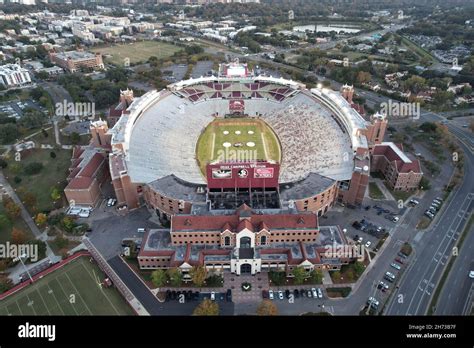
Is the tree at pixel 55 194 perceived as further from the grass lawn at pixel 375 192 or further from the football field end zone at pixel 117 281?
the grass lawn at pixel 375 192

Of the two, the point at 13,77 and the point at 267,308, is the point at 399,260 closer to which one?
the point at 267,308

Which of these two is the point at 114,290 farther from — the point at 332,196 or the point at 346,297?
the point at 332,196

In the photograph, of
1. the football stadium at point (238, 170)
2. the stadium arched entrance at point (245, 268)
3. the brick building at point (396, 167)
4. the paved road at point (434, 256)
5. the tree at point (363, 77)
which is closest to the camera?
the paved road at point (434, 256)

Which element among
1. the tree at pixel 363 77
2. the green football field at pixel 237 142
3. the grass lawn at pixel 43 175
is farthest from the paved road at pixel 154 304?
the tree at pixel 363 77
